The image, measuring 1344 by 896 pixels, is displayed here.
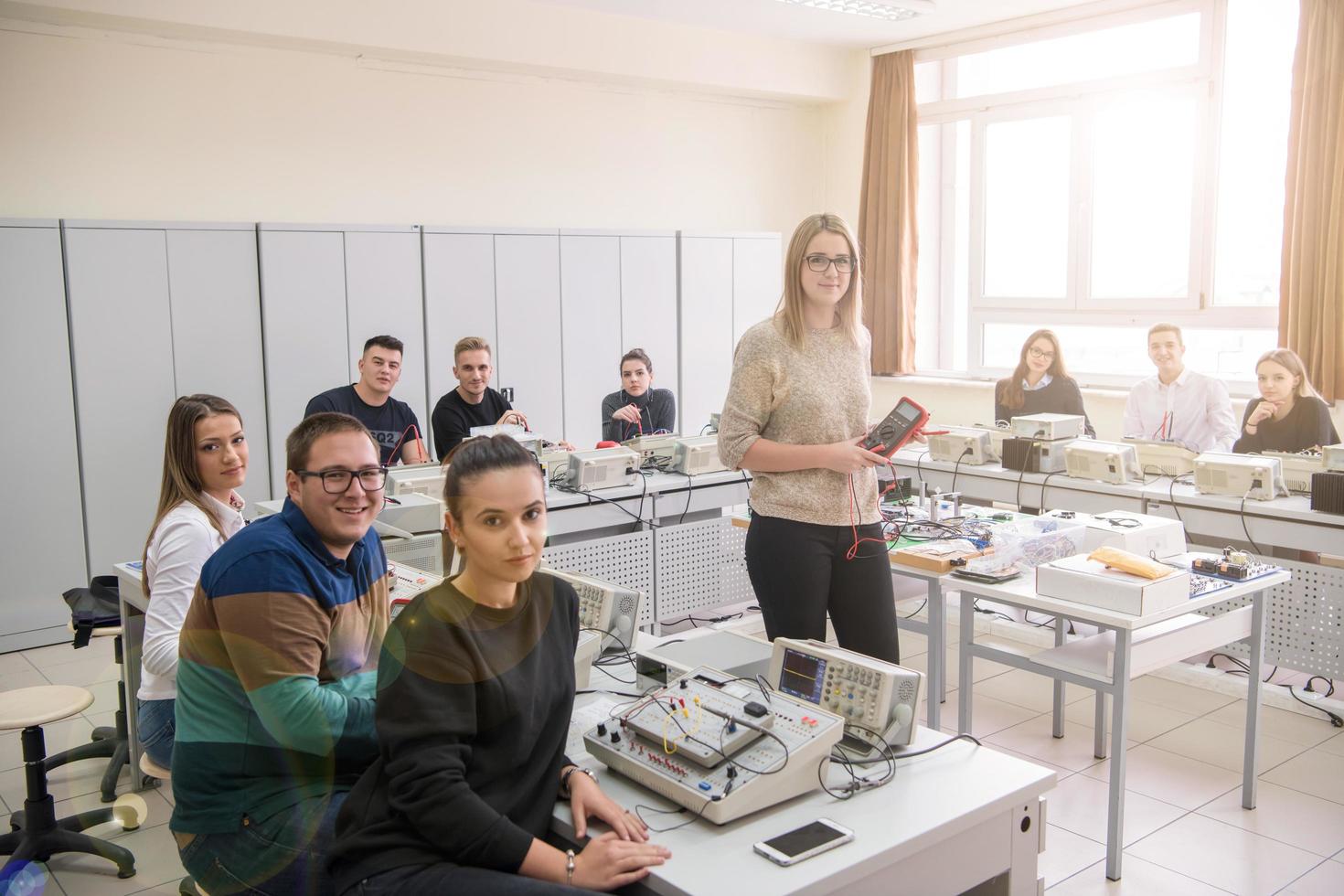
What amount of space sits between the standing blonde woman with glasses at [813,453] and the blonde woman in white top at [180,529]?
1202mm

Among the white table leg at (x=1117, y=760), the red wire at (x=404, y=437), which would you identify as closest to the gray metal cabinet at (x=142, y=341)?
the red wire at (x=404, y=437)

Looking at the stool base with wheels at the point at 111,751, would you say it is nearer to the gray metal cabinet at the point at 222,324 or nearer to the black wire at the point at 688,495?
the gray metal cabinet at the point at 222,324

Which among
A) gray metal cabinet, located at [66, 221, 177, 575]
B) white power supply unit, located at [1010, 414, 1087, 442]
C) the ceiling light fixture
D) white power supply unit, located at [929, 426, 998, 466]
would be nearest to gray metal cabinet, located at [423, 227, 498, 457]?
gray metal cabinet, located at [66, 221, 177, 575]

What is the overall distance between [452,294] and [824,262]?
3.97 m

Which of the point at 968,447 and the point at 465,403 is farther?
the point at 465,403

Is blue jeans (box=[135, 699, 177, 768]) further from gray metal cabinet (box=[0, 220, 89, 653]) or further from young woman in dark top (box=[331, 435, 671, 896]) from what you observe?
gray metal cabinet (box=[0, 220, 89, 653])

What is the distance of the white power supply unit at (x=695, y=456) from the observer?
4.78 meters

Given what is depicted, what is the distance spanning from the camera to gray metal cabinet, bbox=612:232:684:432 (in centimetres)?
674

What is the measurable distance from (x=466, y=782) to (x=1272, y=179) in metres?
6.13

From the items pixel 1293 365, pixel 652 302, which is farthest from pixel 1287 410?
pixel 652 302

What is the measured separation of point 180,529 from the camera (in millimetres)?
2402

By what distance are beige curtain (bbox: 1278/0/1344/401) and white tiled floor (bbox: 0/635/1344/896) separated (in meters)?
2.47

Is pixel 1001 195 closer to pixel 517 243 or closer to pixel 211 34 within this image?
pixel 517 243

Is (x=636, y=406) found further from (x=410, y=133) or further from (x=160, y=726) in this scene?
(x=160, y=726)
